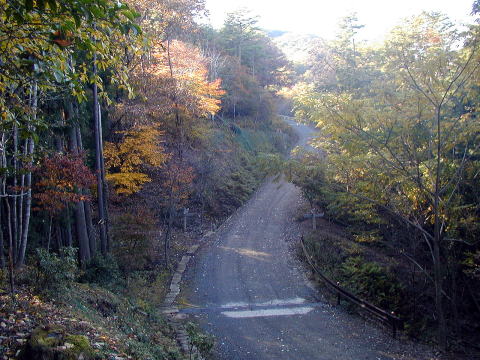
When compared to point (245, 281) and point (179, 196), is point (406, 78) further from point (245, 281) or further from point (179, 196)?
point (179, 196)

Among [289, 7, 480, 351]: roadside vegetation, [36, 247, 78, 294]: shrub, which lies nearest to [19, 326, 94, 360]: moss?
[36, 247, 78, 294]: shrub

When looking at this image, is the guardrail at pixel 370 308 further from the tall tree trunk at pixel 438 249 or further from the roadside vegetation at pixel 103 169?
the roadside vegetation at pixel 103 169

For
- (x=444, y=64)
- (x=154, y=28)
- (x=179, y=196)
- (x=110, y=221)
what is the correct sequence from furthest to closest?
(x=154, y=28) < (x=179, y=196) < (x=110, y=221) < (x=444, y=64)

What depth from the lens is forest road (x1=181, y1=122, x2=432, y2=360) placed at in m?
9.59

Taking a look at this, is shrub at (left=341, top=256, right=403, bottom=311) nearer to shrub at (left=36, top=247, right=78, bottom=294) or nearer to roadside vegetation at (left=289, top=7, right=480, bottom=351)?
roadside vegetation at (left=289, top=7, right=480, bottom=351)

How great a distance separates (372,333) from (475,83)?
23.0ft

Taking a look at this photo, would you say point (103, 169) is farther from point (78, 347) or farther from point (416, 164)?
point (78, 347)

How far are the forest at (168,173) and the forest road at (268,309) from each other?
127cm

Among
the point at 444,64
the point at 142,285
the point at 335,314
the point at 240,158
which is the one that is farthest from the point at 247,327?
the point at 240,158

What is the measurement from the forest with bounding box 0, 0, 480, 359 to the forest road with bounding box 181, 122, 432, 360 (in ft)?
4.17

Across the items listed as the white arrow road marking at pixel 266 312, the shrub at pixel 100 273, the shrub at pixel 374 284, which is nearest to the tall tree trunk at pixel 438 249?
the shrub at pixel 374 284

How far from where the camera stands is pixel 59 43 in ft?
12.5

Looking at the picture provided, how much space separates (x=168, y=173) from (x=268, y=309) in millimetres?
6862

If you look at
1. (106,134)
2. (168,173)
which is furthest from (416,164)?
(106,134)
